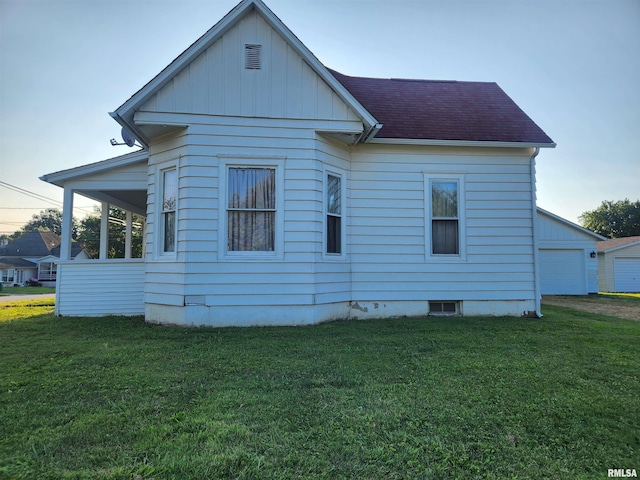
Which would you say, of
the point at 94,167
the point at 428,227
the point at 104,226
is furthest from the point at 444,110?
the point at 104,226

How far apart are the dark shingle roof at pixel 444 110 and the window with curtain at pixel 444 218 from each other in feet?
3.51

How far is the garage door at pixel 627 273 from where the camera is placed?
2164 centimetres

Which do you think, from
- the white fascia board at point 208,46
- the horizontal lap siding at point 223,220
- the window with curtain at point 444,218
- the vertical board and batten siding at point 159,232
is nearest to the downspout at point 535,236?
the window with curtain at point 444,218

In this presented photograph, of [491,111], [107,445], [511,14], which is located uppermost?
[511,14]

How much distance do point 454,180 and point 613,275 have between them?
→ 67.2ft

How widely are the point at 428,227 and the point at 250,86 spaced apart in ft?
15.1

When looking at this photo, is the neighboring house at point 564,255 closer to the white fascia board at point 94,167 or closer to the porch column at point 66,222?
the white fascia board at point 94,167

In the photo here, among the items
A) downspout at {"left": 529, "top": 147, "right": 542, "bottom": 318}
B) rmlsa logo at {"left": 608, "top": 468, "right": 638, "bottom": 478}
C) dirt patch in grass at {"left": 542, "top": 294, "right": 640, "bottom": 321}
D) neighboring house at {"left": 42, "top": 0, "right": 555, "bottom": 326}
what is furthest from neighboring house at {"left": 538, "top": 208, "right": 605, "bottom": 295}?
rmlsa logo at {"left": 608, "top": 468, "right": 638, "bottom": 478}

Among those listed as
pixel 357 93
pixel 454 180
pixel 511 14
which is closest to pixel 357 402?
pixel 454 180

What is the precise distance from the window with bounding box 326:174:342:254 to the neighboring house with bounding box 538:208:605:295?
492 inches

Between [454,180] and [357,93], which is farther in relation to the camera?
[357,93]

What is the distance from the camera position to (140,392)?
3.29m

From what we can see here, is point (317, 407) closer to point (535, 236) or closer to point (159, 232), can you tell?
point (159, 232)

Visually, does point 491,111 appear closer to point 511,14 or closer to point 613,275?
point 511,14
